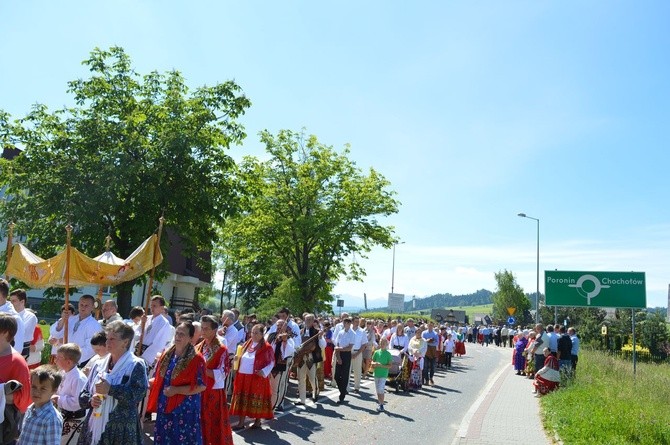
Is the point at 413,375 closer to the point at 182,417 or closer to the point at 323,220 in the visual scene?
the point at 182,417

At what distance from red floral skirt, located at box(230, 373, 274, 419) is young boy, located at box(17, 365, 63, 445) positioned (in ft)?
17.7

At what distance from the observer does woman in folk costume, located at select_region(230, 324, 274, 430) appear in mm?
9961

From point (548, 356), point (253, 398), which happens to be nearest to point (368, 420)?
point (253, 398)

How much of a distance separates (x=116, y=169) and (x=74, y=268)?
284 inches

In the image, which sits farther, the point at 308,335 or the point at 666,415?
the point at 308,335

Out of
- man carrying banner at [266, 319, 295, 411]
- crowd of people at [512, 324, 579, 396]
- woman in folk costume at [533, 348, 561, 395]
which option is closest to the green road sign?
crowd of people at [512, 324, 579, 396]

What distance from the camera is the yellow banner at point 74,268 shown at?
34.4ft

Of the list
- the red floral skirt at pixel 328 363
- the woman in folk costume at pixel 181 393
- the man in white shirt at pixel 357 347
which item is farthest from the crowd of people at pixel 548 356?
the woman in folk costume at pixel 181 393

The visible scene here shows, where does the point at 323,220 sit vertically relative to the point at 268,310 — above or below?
above

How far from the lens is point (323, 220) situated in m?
30.0

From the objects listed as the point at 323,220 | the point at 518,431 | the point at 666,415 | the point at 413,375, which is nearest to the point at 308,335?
the point at 413,375

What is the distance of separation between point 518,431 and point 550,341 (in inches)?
350

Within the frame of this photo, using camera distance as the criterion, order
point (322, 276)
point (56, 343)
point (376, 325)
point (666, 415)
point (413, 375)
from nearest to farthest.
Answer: point (56, 343), point (666, 415), point (413, 375), point (376, 325), point (322, 276)

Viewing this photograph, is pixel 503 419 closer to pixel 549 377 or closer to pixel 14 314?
pixel 549 377
